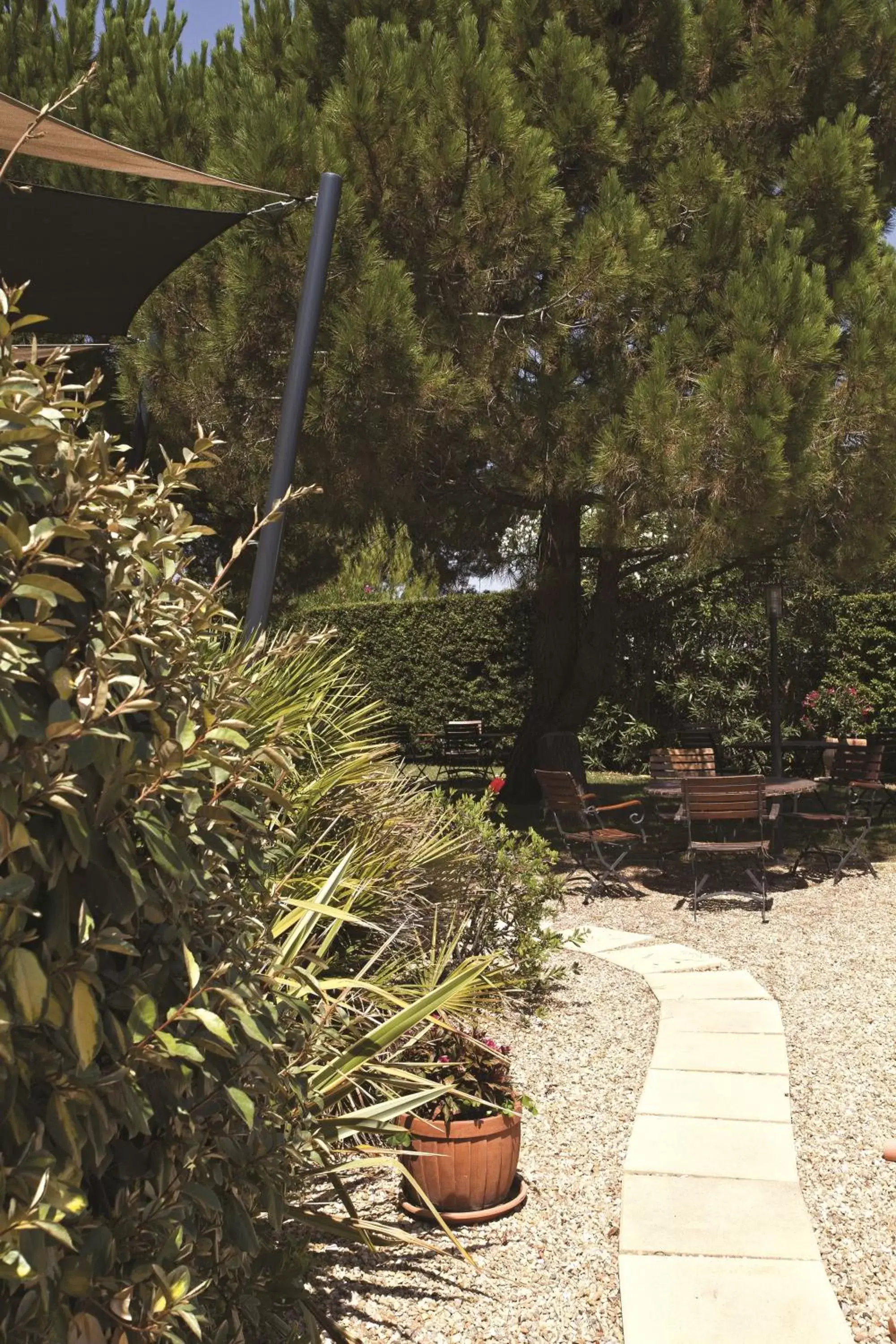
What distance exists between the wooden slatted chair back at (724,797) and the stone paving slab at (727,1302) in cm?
428

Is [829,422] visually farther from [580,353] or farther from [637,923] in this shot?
[637,923]

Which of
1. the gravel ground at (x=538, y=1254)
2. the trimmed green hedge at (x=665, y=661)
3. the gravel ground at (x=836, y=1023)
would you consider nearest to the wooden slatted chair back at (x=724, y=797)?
the gravel ground at (x=836, y=1023)

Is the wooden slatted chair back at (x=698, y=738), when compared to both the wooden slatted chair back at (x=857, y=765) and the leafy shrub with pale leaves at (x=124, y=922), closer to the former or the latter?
the wooden slatted chair back at (x=857, y=765)

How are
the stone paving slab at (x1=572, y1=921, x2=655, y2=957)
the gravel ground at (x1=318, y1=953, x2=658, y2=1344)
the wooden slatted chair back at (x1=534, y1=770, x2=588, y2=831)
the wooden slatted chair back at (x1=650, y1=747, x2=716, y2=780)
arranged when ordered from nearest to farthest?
the gravel ground at (x1=318, y1=953, x2=658, y2=1344), the stone paving slab at (x1=572, y1=921, x2=655, y2=957), the wooden slatted chair back at (x1=534, y1=770, x2=588, y2=831), the wooden slatted chair back at (x1=650, y1=747, x2=716, y2=780)

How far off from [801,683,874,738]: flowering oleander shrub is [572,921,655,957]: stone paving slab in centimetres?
679

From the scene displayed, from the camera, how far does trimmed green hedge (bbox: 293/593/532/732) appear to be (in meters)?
14.0

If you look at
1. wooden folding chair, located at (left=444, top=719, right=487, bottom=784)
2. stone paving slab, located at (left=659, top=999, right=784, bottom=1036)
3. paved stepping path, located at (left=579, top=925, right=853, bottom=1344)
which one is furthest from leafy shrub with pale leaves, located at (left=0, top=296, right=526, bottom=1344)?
wooden folding chair, located at (left=444, top=719, right=487, bottom=784)

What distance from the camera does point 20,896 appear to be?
109 centimetres

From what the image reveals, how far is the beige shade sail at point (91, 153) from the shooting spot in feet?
12.2

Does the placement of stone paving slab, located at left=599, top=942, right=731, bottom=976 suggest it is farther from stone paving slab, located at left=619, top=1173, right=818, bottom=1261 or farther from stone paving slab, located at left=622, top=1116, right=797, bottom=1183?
stone paving slab, located at left=619, top=1173, right=818, bottom=1261

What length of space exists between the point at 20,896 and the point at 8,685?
21 cm

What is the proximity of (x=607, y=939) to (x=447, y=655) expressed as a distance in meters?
8.58

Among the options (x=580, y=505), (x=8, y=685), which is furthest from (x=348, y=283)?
(x=8, y=685)

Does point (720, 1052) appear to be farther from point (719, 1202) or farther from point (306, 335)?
point (306, 335)
